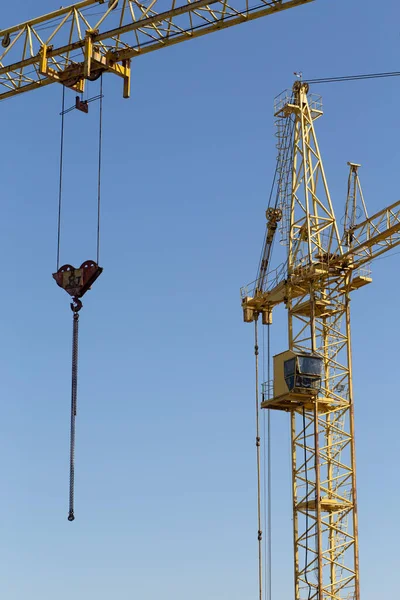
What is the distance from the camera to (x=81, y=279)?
139 ft

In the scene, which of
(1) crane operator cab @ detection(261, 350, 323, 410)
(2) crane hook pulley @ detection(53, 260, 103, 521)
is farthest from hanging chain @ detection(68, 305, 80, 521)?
(1) crane operator cab @ detection(261, 350, 323, 410)

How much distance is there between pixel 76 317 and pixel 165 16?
12419 mm

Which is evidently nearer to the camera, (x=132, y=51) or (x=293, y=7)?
(x=293, y=7)

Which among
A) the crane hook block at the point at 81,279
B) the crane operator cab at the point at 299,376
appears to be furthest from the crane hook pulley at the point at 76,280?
the crane operator cab at the point at 299,376

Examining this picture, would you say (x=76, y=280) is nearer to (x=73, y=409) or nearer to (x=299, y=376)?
(x=73, y=409)

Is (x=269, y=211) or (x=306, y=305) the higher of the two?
(x=269, y=211)

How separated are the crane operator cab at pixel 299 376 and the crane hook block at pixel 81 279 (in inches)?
981

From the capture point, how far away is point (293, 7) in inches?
1775

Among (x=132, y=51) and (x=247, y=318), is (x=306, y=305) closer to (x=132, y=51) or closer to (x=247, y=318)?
(x=247, y=318)

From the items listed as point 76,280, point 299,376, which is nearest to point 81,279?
point 76,280

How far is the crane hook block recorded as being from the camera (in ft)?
138

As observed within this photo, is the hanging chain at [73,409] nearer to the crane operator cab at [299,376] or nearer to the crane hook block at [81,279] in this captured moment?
the crane hook block at [81,279]

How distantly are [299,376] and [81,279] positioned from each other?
25.3 m

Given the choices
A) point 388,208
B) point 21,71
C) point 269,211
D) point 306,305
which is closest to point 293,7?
point 21,71
